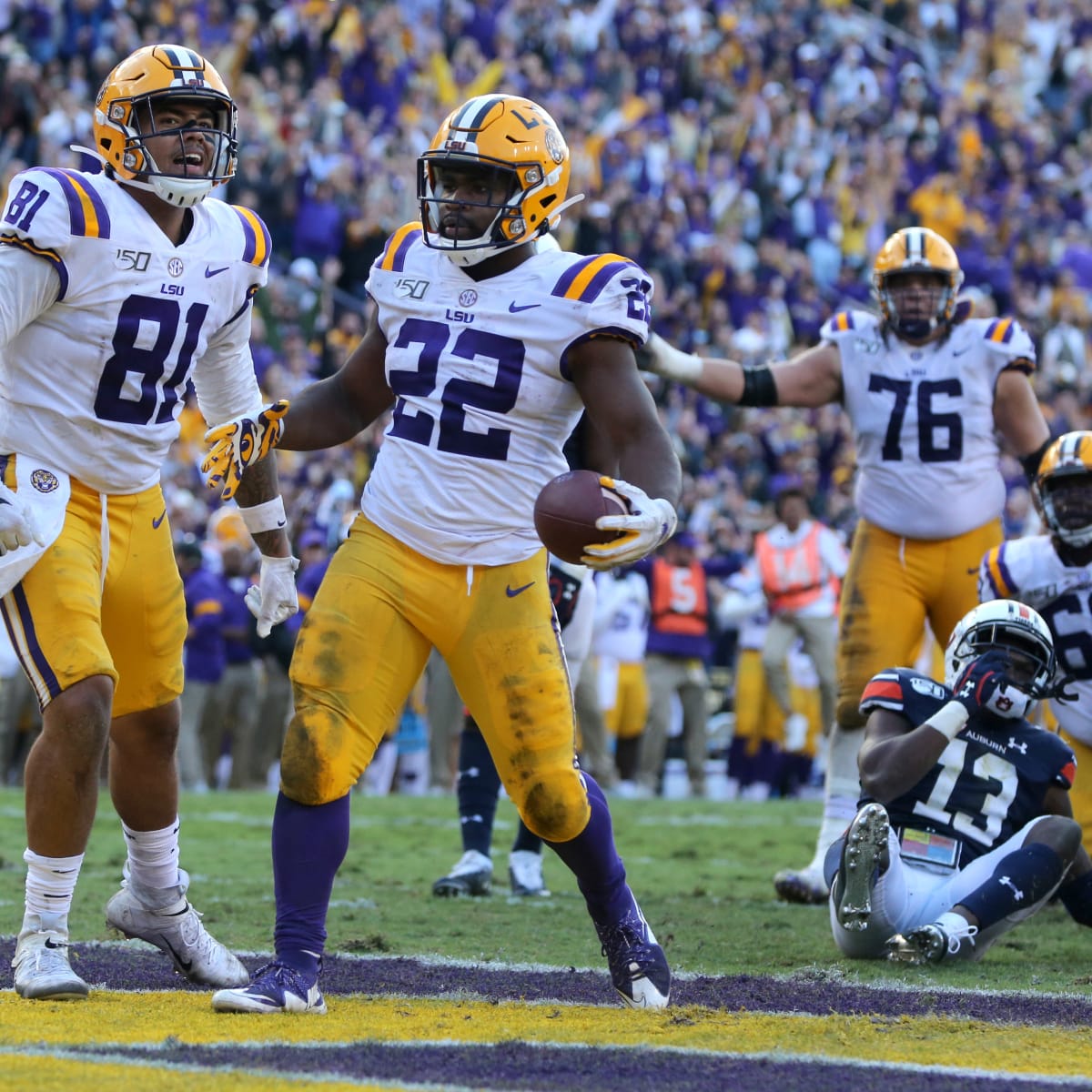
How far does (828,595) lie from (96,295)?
7.87 metres

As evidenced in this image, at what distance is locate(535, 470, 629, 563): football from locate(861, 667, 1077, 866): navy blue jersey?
1.75 m

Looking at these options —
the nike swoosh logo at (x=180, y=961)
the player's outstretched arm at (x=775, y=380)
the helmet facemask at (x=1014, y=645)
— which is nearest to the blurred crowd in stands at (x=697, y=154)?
the player's outstretched arm at (x=775, y=380)

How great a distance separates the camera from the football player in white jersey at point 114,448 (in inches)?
155

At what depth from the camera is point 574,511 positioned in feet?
11.9

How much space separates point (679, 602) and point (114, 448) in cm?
802

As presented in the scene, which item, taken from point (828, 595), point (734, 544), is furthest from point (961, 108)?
point (828, 595)

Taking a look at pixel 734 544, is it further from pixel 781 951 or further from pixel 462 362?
pixel 462 362

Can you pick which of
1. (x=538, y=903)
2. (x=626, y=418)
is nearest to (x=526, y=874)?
(x=538, y=903)

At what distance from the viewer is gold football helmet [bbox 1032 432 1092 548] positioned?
5812 mm

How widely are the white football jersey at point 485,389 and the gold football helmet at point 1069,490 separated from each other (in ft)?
7.70

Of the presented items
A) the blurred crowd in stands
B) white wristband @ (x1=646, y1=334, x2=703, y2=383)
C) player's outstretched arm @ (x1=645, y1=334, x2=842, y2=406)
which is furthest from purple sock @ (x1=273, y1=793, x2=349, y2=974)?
the blurred crowd in stands

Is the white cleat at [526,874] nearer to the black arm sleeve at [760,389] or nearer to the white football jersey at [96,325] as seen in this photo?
the black arm sleeve at [760,389]

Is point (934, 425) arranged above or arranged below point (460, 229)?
below

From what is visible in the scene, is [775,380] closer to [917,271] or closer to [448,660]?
[917,271]
